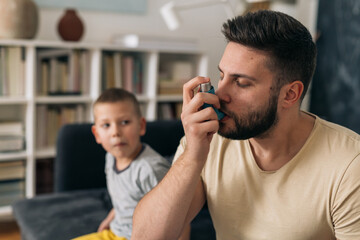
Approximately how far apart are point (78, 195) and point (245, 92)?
1.32 metres

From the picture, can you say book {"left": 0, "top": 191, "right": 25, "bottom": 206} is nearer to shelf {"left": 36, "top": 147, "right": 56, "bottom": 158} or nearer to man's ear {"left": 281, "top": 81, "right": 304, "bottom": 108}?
shelf {"left": 36, "top": 147, "right": 56, "bottom": 158}

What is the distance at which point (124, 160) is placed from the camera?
5.47ft

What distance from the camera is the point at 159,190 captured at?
121 centimetres

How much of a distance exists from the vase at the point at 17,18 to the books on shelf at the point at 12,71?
0.10 m

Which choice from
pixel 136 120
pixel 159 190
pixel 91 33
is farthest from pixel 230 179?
pixel 91 33

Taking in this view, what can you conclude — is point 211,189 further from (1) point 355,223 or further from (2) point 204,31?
(2) point 204,31

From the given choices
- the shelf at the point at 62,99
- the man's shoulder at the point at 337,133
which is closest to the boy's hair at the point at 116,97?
the man's shoulder at the point at 337,133

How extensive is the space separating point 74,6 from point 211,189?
2.24 m

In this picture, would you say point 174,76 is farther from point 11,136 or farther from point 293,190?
point 293,190

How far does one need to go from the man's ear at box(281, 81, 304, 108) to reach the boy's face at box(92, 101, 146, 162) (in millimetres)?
685

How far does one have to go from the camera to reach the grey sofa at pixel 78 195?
5.93 ft

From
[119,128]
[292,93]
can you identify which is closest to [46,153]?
[119,128]

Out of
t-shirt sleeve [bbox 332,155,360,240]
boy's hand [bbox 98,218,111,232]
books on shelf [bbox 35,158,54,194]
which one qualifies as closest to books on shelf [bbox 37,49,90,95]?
books on shelf [bbox 35,158,54,194]

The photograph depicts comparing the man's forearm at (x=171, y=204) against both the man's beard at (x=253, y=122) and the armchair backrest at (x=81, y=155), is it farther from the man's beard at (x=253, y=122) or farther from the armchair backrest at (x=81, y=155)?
the armchair backrest at (x=81, y=155)
